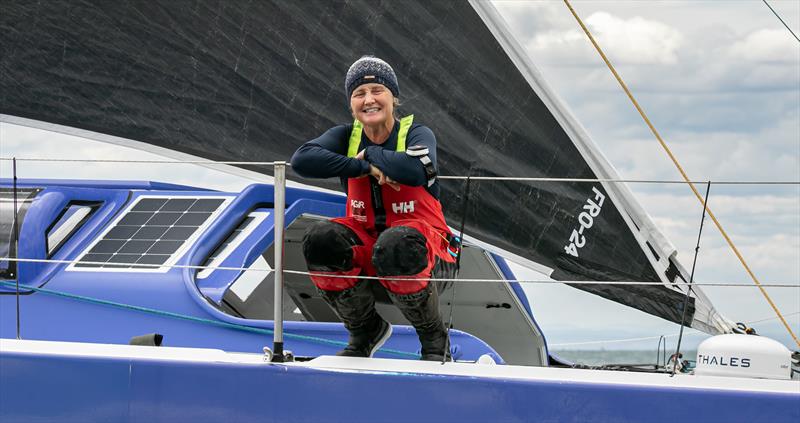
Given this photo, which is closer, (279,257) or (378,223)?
(279,257)

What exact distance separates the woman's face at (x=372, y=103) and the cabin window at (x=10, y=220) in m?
1.89

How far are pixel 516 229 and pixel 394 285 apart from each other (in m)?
1.63

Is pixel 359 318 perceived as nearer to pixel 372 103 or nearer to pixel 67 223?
pixel 372 103

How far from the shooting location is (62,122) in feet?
18.4

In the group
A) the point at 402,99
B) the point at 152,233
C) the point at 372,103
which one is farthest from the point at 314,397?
the point at 402,99

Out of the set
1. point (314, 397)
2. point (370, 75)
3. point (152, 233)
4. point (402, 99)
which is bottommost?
point (314, 397)

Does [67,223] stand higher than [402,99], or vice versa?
[402,99]

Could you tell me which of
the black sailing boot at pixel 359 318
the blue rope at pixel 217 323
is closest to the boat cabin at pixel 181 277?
the blue rope at pixel 217 323

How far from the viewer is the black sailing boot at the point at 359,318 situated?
3.63 m

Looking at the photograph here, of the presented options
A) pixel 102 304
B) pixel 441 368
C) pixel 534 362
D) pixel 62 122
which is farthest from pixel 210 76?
pixel 441 368

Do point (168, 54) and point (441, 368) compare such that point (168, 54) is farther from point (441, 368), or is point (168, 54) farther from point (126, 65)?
point (441, 368)

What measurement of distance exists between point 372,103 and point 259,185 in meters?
1.45

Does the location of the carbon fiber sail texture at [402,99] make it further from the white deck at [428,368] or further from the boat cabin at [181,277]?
the white deck at [428,368]

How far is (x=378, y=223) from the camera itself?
3.68 meters
